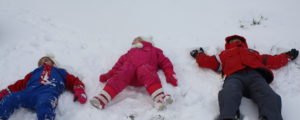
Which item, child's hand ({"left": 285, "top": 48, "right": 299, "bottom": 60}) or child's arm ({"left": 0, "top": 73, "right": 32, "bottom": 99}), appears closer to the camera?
child's arm ({"left": 0, "top": 73, "right": 32, "bottom": 99})

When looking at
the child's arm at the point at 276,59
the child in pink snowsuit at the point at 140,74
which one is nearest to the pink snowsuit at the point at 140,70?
the child in pink snowsuit at the point at 140,74

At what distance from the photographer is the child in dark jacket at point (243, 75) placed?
12.5ft

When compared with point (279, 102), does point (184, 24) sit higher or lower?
higher

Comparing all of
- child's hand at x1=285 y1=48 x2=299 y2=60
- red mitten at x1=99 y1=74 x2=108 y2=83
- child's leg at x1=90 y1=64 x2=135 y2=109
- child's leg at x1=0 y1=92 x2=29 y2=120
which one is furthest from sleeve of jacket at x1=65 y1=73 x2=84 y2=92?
child's hand at x1=285 y1=48 x2=299 y2=60

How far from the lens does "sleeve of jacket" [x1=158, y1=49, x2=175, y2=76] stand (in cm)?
499

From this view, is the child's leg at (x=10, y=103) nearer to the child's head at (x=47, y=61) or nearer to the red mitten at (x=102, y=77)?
the child's head at (x=47, y=61)

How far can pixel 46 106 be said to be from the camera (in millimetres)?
3973

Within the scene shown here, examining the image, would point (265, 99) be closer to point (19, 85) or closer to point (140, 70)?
point (140, 70)

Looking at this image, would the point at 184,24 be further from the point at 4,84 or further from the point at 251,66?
the point at 4,84

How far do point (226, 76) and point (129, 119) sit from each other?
1.72 m

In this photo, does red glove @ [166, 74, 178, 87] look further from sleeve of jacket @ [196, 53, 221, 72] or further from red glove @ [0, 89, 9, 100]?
red glove @ [0, 89, 9, 100]

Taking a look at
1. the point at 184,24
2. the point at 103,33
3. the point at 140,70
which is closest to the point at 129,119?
the point at 140,70

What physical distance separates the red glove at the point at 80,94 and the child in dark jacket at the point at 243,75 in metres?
2.00

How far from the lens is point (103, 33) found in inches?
257
